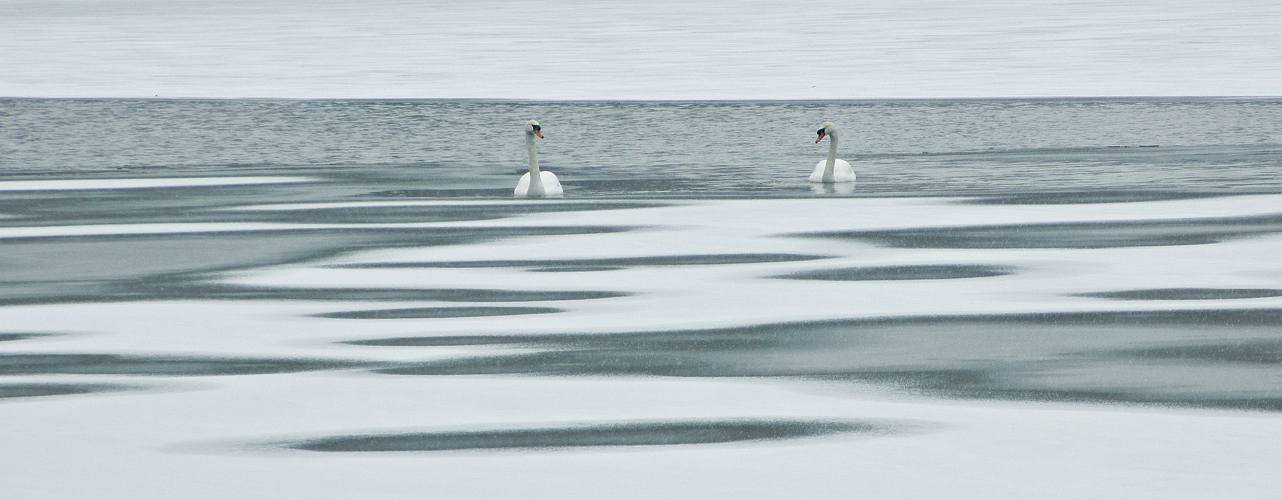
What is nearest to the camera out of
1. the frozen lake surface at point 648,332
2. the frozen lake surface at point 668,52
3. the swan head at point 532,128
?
the frozen lake surface at point 648,332

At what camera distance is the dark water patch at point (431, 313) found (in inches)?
296

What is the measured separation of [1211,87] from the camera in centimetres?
2145

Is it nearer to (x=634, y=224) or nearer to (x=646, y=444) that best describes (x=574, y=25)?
(x=634, y=224)

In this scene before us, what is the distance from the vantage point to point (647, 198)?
1227cm

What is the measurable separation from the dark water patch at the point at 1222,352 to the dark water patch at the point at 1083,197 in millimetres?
5083

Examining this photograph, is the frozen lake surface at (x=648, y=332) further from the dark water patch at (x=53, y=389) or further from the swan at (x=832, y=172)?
the swan at (x=832, y=172)

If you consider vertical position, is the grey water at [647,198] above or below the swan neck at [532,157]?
below

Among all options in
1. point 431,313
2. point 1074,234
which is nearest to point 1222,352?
point 431,313

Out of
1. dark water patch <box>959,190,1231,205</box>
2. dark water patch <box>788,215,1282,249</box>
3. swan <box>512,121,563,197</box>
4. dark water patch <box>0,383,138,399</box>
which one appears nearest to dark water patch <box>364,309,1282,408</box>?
dark water patch <box>0,383,138,399</box>

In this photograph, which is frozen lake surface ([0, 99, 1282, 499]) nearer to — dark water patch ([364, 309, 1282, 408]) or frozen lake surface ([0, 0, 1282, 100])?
dark water patch ([364, 309, 1282, 408])

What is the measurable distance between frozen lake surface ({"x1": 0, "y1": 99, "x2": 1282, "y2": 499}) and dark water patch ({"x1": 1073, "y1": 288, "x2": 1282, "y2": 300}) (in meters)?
0.03

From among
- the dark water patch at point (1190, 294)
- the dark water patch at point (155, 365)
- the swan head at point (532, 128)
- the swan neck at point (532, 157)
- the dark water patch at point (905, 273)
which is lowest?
the dark water patch at point (155, 365)

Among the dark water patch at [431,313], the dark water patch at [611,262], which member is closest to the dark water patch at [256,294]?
the dark water patch at [431,313]

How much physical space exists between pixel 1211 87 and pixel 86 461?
1806cm
